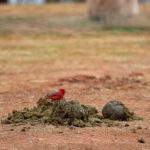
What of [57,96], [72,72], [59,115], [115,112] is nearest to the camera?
[59,115]

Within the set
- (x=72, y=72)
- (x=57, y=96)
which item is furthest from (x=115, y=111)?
(x=72, y=72)

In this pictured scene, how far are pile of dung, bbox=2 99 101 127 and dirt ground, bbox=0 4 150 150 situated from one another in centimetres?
15

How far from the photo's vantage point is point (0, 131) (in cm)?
705

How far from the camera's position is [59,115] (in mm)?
7281

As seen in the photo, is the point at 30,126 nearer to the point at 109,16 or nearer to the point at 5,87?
the point at 5,87

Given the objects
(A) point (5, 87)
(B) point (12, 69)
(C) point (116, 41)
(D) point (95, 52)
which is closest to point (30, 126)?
(A) point (5, 87)

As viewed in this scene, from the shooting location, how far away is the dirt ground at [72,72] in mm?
6797

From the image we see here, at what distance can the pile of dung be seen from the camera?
7227 millimetres

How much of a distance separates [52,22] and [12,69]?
8687mm

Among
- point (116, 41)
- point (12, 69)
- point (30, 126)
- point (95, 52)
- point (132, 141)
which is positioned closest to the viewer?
point (132, 141)

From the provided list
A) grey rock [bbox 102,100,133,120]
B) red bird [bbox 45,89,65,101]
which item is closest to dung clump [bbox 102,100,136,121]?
grey rock [bbox 102,100,133,120]

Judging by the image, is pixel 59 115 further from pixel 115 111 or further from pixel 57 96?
pixel 115 111

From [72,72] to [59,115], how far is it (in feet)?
16.7

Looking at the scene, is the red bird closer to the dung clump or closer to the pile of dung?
the pile of dung
